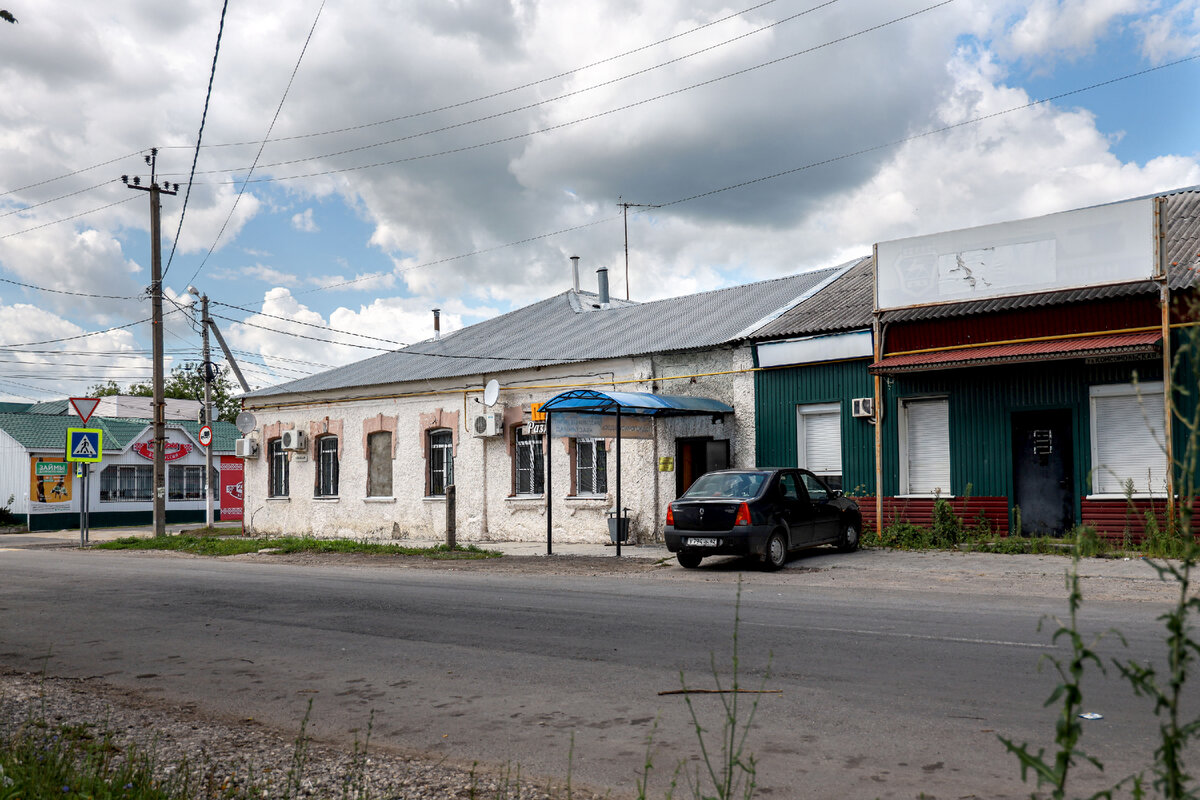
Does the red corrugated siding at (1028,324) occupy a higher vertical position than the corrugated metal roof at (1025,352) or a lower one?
higher

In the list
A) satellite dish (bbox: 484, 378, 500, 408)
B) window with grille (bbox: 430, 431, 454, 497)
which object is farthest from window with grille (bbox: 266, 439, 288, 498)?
satellite dish (bbox: 484, 378, 500, 408)

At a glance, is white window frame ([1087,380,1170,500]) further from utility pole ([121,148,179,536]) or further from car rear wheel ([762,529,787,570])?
utility pole ([121,148,179,536])

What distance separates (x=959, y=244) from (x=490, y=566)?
9949mm

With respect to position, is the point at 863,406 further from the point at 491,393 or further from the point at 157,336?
the point at 157,336

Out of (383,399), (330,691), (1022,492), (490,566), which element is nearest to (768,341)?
(1022,492)

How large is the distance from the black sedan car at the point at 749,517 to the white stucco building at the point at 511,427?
4113 millimetres

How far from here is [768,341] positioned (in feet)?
64.0

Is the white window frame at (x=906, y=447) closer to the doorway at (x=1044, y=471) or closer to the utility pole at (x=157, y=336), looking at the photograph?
the doorway at (x=1044, y=471)

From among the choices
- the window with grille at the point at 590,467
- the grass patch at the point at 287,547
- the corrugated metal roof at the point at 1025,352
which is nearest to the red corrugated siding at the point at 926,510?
the corrugated metal roof at the point at 1025,352

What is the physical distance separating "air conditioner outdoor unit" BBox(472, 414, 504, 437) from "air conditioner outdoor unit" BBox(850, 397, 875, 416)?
351 inches

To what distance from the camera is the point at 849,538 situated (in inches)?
663

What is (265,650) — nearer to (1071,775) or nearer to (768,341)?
(1071,775)

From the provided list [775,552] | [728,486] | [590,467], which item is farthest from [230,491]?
[775,552]

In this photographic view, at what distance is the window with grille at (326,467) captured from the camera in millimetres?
28406
